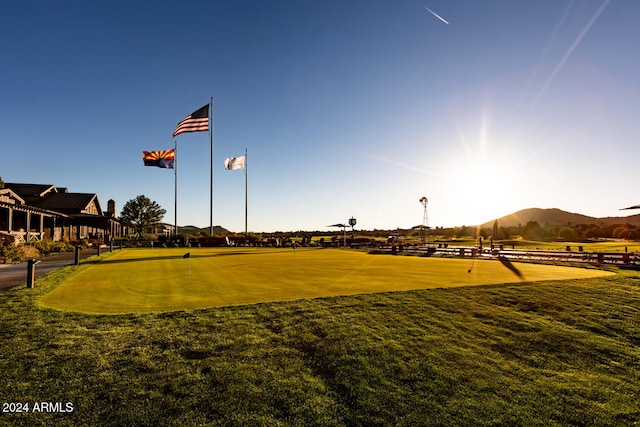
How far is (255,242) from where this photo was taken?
1876 inches

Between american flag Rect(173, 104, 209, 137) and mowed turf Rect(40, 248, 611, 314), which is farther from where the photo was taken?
american flag Rect(173, 104, 209, 137)

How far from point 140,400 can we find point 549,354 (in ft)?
23.4

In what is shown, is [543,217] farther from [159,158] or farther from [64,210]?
[64,210]

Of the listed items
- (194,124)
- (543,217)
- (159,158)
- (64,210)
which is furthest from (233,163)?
(543,217)

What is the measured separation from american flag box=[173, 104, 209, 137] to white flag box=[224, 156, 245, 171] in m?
10.8

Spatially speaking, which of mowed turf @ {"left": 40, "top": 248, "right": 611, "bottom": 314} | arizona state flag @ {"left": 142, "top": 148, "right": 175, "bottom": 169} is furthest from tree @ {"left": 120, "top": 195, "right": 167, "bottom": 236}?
mowed turf @ {"left": 40, "top": 248, "right": 611, "bottom": 314}

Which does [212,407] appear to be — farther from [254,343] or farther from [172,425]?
[254,343]

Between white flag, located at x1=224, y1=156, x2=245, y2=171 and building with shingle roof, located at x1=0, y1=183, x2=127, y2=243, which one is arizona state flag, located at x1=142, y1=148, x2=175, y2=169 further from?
building with shingle roof, located at x1=0, y1=183, x2=127, y2=243

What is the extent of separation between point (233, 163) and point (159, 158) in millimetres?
9113

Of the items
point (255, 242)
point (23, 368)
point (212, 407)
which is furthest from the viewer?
point (255, 242)

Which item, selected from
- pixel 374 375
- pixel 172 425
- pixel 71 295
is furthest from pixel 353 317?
pixel 71 295

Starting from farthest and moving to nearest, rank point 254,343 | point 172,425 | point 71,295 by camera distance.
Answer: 1. point 71,295
2. point 254,343
3. point 172,425

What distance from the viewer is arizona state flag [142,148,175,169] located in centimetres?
4175

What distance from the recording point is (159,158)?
42250 mm
